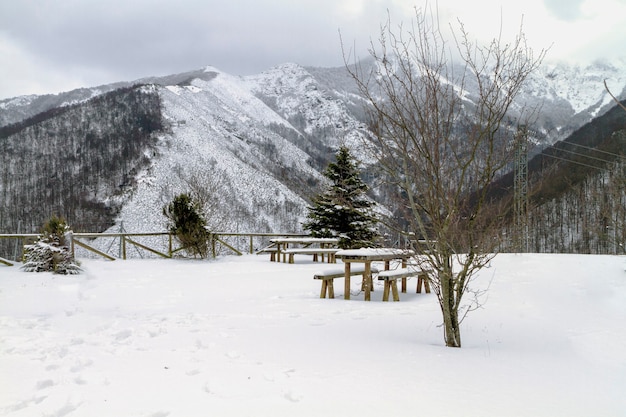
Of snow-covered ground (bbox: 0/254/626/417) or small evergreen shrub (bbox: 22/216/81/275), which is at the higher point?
small evergreen shrub (bbox: 22/216/81/275)

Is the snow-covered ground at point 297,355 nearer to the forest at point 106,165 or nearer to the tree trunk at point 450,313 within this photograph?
the tree trunk at point 450,313

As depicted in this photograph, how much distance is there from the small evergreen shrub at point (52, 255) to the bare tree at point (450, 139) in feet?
28.5

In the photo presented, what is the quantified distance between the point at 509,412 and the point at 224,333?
308cm

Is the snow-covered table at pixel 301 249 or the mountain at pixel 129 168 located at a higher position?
the mountain at pixel 129 168

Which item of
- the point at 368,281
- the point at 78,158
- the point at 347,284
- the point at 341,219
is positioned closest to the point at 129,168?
the point at 78,158

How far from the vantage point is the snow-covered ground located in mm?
2885

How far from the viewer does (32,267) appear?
409 inches

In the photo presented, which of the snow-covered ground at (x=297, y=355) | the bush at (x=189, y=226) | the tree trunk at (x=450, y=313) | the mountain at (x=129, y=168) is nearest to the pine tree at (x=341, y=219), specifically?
the bush at (x=189, y=226)

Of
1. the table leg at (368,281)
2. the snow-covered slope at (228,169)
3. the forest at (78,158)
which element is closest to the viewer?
the table leg at (368,281)

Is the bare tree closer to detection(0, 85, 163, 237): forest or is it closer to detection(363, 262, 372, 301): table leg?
detection(363, 262, 372, 301): table leg

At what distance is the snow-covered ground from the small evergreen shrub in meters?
1.87

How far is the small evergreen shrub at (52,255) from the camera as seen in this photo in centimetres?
1029

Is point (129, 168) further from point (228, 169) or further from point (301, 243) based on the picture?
point (301, 243)

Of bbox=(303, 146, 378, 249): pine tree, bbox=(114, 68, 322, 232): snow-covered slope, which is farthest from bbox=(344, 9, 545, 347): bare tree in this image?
bbox=(114, 68, 322, 232): snow-covered slope
